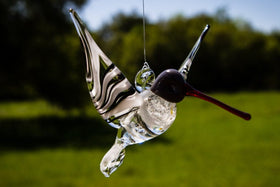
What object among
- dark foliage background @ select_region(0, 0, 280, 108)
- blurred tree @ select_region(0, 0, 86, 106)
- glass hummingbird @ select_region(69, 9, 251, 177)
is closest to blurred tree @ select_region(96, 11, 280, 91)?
dark foliage background @ select_region(0, 0, 280, 108)

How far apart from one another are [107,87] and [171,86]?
11 cm

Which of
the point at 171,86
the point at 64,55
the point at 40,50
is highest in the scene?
the point at 171,86

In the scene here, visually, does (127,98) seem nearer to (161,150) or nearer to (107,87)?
(107,87)

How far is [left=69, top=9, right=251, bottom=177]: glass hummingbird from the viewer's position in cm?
58

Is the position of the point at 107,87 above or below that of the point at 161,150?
above

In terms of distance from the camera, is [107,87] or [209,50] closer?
[107,87]

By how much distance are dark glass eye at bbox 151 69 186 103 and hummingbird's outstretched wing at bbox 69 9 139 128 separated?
5cm

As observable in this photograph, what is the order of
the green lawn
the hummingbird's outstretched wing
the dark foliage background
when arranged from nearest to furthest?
1. the hummingbird's outstretched wing
2. the green lawn
3. the dark foliage background

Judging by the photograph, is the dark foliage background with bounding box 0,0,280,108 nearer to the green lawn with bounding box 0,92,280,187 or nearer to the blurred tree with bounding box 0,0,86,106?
the blurred tree with bounding box 0,0,86,106

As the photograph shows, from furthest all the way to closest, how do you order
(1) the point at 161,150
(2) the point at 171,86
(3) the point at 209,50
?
(3) the point at 209,50
(1) the point at 161,150
(2) the point at 171,86

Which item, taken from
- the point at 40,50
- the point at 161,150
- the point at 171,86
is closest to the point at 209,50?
the point at 161,150

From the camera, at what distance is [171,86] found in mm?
583

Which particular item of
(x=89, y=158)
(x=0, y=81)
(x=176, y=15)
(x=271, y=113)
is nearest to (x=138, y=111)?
(x=89, y=158)

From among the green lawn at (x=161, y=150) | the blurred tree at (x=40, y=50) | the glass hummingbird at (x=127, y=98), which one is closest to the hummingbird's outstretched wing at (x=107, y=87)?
the glass hummingbird at (x=127, y=98)
